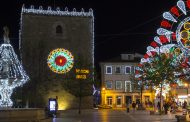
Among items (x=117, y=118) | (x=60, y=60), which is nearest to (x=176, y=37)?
(x=117, y=118)

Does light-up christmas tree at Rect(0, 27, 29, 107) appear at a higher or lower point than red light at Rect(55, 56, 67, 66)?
lower

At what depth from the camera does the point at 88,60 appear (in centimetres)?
6700

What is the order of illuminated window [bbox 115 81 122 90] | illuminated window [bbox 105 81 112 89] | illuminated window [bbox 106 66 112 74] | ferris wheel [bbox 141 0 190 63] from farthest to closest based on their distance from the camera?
illuminated window [bbox 106 66 112 74], illuminated window [bbox 115 81 122 90], illuminated window [bbox 105 81 112 89], ferris wheel [bbox 141 0 190 63]

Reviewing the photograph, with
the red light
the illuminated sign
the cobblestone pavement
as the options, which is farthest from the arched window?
the cobblestone pavement

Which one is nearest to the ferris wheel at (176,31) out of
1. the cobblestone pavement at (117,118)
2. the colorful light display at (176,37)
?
the colorful light display at (176,37)

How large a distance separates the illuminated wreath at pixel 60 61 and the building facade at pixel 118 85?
1937cm

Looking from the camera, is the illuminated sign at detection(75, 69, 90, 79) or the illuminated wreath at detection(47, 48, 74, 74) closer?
the illuminated sign at detection(75, 69, 90, 79)

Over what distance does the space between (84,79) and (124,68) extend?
2923 centimetres

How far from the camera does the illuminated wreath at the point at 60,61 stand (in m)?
66.5

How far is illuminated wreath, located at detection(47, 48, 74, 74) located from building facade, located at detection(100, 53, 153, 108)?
763 inches

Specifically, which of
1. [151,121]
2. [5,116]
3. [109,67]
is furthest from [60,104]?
[5,116]

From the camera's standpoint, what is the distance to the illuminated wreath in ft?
218

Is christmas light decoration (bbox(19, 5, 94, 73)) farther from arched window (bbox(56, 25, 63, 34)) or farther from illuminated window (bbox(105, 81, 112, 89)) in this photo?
illuminated window (bbox(105, 81, 112, 89))

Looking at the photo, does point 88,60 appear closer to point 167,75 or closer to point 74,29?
point 74,29
